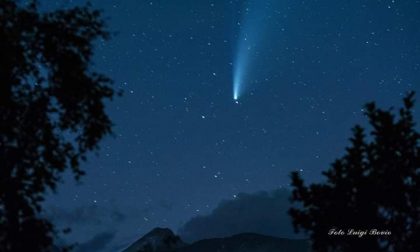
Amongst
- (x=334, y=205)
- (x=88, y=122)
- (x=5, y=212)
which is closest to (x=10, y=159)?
(x=5, y=212)

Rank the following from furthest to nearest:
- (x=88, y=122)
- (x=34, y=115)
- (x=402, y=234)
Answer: (x=402, y=234) < (x=88, y=122) < (x=34, y=115)

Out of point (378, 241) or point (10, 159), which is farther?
point (378, 241)

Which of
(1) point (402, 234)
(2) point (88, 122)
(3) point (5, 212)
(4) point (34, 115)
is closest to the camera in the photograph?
(3) point (5, 212)

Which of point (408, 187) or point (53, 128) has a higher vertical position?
point (53, 128)

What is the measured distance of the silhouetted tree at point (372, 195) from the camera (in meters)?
18.4

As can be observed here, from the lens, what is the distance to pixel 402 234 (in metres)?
18.3

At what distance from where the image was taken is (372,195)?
18609 millimetres

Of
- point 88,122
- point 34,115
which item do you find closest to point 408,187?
point 88,122

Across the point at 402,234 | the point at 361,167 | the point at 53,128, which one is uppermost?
the point at 53,128

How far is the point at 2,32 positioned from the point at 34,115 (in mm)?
2624

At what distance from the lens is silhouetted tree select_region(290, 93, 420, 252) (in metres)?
18.4

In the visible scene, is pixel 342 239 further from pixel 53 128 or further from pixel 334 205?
pixel 53 128

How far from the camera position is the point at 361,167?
19.4m

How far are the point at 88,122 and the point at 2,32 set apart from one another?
373 cm
